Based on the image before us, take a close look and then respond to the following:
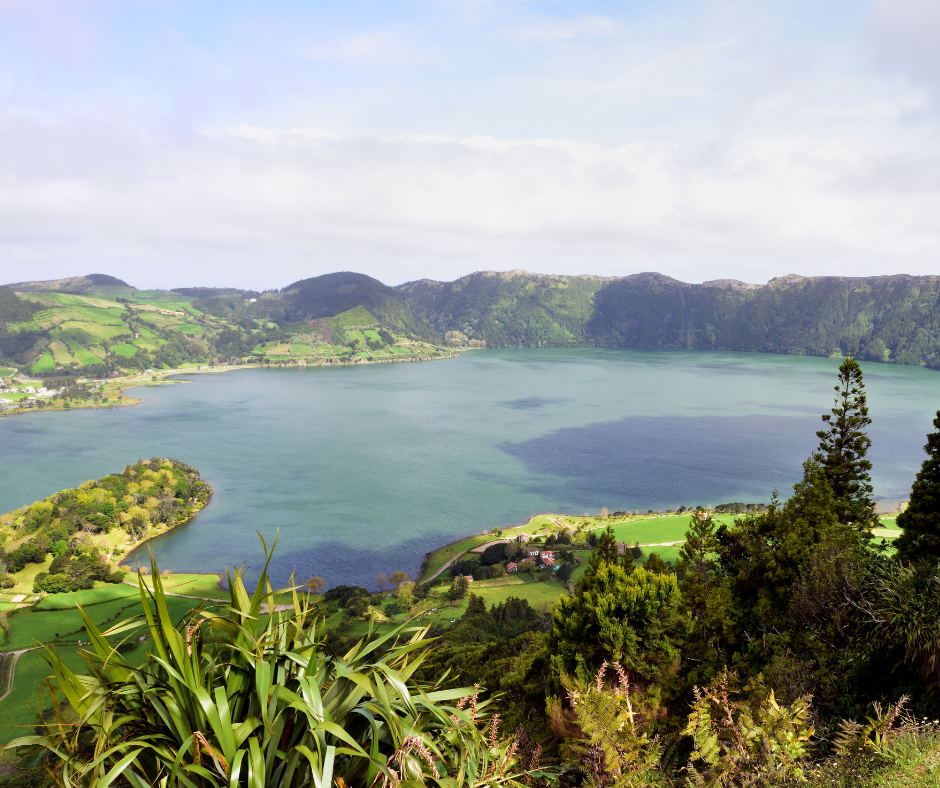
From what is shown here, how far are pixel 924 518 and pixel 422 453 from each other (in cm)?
7196

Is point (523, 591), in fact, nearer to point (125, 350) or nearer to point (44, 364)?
point (44, 364)

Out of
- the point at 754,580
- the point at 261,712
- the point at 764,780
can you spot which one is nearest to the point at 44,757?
the point at 261,712

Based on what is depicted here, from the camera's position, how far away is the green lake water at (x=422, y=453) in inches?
2308

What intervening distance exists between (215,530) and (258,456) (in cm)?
2553

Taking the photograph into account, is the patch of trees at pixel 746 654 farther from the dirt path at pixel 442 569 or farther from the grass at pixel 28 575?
the grass at pixel 28 575

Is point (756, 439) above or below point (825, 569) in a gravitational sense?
below

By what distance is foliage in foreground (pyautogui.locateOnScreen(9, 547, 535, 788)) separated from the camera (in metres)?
3.06

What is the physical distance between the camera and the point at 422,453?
84.5 m

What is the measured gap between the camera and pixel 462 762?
351 centimetres

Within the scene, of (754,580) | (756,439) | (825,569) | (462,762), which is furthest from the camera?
(756,439)

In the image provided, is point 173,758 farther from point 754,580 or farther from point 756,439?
point 756,439

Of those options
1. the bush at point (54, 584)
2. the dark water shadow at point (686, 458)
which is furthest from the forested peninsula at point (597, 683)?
the dark water shadow at point (686, 458)

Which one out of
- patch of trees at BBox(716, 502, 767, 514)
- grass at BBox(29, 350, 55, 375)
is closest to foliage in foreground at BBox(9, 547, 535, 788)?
patch of trees at BBox(716, 502, 767, 514)

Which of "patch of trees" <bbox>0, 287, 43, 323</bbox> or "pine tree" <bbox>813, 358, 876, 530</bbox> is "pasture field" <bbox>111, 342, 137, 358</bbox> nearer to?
"patch of trees" <bbox>0, 287, 43, 323</bbox>
